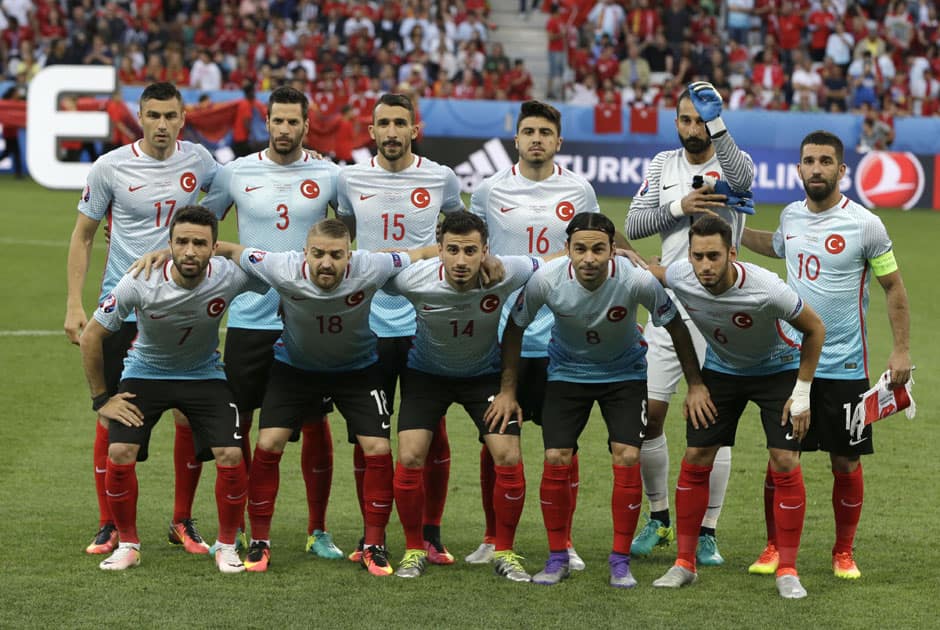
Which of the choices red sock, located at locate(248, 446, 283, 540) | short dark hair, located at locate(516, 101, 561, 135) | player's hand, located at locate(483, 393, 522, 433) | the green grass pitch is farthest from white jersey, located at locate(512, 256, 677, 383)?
red sock, located at locate(248, 446, 283, 540)

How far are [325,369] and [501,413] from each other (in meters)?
0.91

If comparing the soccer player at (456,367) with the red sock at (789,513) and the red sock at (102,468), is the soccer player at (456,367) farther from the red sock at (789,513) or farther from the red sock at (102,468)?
the red sock at (102,468)

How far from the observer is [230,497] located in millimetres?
6855

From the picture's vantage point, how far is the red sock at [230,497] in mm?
6832

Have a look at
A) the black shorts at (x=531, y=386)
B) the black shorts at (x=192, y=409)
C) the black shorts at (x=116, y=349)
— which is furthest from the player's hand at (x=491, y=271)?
the black shorts at (x=116, y=349)

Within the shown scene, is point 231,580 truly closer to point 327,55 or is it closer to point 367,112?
point 367,112

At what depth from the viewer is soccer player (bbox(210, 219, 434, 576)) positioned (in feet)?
22.1

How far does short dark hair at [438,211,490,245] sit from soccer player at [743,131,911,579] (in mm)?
1533

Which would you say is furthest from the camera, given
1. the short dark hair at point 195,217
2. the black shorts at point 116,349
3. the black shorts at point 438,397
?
the black shorts at point 116,349

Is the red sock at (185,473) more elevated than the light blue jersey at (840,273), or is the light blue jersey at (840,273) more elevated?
the light blue jersey at (840,273)

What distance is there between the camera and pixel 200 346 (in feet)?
22.7

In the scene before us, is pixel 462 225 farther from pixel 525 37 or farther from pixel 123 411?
pixel 525 37

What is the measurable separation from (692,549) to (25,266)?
12.4m

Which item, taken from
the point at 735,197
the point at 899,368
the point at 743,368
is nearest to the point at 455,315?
the point at 743,368
